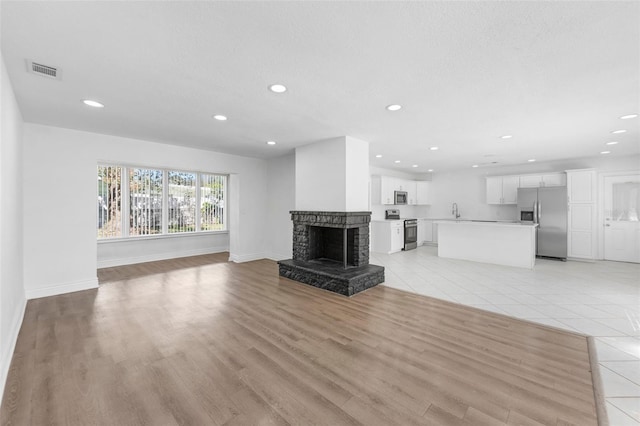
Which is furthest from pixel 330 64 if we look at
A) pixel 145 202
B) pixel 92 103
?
pixel 145 202

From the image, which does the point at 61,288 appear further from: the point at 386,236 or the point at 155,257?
the point at 386,236

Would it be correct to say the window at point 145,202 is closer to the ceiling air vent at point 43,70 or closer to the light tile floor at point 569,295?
the ceiling air vent at point 43,70

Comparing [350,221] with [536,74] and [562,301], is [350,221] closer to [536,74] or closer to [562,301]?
[536,74]

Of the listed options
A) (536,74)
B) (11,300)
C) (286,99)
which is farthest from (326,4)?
(11,300)

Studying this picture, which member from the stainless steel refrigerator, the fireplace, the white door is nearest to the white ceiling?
the fireplace

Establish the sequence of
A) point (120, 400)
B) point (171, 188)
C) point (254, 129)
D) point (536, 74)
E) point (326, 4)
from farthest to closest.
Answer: point (171, 188), point (254, 129), point (536, 74), point (120, 400), point (326, 4)

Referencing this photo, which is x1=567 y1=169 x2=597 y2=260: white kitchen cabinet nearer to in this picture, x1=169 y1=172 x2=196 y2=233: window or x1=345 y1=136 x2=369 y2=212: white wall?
x1=345 y1=136 x2=369 y2=212: white wall

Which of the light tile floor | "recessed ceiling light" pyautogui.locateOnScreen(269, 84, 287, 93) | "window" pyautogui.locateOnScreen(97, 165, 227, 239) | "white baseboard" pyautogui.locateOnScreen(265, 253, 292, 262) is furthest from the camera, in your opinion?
"white baseboard" pyautogui.locateOnScreen(265, 253, 292, 262)

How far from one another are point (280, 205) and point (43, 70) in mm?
4588

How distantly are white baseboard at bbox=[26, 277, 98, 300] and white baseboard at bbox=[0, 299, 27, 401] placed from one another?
0.81 metres

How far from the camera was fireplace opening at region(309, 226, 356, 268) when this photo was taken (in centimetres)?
477

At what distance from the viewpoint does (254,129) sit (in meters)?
4.07

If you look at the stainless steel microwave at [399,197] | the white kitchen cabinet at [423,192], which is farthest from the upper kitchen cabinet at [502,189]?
the stainless steel microwave at [399,197]

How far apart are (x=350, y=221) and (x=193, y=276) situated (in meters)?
3.18
